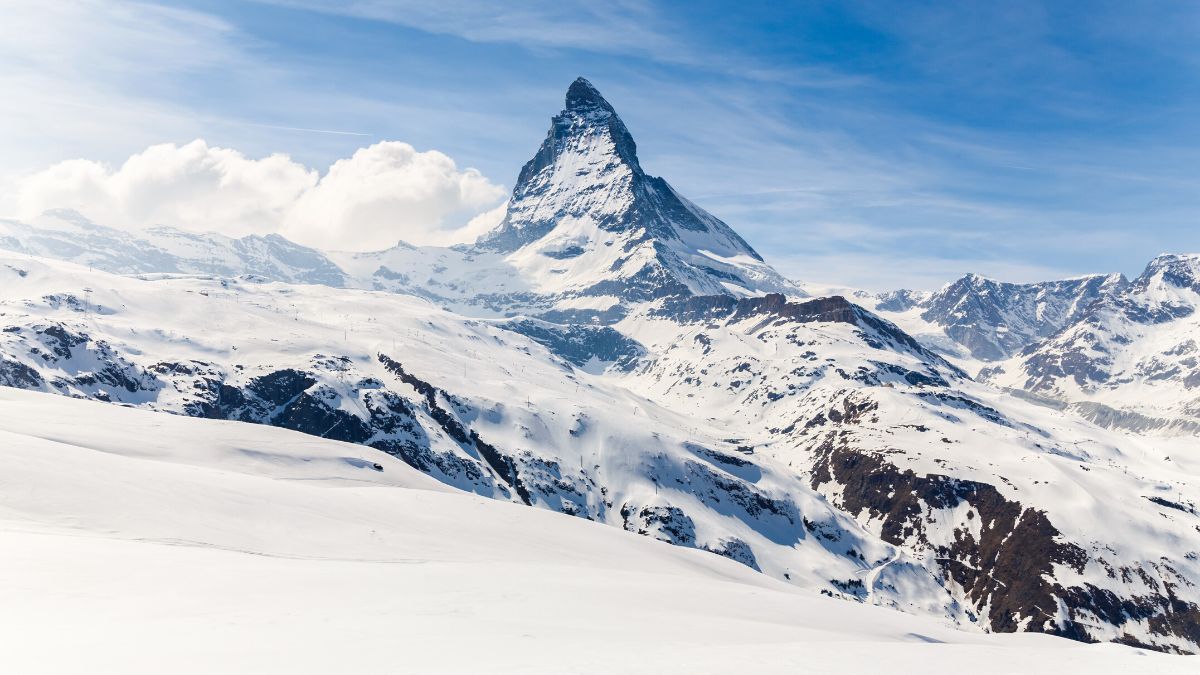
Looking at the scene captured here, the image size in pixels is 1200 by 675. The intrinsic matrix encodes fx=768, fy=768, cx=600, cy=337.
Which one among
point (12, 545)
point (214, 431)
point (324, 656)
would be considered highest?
point (324, 656)

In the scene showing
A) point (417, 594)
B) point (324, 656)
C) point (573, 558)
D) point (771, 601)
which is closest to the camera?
point (324, 656)

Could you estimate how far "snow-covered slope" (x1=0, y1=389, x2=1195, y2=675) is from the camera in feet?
82.7

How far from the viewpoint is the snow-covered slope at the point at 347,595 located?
25.2m

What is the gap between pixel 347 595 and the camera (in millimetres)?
35062

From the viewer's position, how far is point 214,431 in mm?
88250

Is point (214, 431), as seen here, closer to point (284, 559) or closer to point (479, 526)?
point (479, 526)

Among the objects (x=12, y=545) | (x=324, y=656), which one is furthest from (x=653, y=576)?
(x=12, y=545)

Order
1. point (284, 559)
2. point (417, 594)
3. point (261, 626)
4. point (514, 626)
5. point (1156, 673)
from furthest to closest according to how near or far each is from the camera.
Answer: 1. point (284, 559)
2. point (417, 594)
3. point (1156, 673)
4. point (514, 626)
5. point (261, 626)

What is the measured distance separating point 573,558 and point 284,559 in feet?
→ 84.4

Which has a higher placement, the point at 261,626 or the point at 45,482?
the point at 261,626

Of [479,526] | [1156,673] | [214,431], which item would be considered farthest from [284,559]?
[214,431]

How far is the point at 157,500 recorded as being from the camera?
48.7 meters

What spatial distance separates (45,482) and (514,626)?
32.1 metres

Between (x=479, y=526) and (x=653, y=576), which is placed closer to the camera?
(x=653, y=576)
